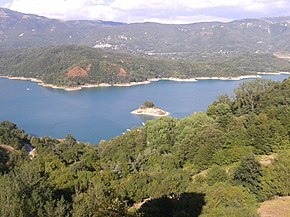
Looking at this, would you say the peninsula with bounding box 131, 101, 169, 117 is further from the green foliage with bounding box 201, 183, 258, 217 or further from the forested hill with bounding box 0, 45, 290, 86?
the green foliage with bounding box 201, 183, 258, 217

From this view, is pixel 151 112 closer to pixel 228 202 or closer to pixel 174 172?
pixel 174 172

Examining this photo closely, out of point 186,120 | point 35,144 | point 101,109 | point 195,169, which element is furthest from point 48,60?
point 195,169

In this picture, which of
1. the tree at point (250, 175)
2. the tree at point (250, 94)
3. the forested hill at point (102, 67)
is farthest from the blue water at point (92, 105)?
the tree at point (250, 175)

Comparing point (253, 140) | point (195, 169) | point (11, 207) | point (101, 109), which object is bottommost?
point (101, 109)

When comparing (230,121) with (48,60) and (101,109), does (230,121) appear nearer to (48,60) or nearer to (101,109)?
(101,109)

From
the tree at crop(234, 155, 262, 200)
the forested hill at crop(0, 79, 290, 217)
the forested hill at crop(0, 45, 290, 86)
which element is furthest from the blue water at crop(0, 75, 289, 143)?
the tree at crop(234, 155, 262, 200)

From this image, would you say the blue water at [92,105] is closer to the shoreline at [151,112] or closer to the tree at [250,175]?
the shoreline at [151,112]

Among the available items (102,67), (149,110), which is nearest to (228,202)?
(149,110)
